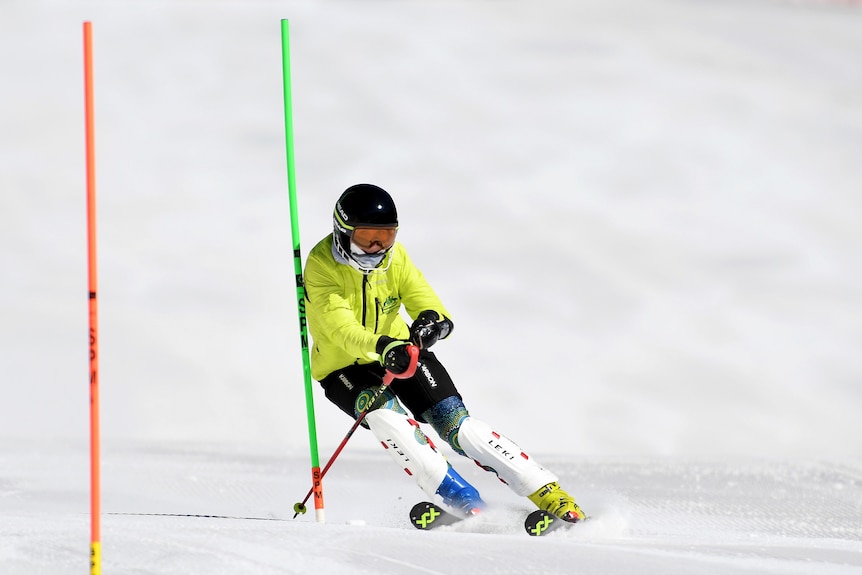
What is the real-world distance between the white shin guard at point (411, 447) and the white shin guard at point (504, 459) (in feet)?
0.58

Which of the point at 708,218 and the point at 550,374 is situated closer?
the point at 550,374

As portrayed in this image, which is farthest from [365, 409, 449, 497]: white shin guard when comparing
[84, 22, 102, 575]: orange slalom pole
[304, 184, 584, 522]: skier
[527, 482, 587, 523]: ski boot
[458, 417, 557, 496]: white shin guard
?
[84, 22, 102, 575]: orange slalom pole

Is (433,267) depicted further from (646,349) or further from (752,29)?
(752,29)

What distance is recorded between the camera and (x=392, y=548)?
158 inches

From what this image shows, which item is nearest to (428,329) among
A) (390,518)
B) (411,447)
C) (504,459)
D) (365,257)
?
(365,257)

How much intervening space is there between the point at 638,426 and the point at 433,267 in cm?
428

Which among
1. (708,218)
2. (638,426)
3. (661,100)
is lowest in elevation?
(638,426)

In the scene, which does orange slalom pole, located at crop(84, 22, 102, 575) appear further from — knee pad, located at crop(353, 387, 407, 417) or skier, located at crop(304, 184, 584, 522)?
knee pad, located at crop(353, 387, 407, 417)

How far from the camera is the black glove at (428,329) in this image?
17.3ft

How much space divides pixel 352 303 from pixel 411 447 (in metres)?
0.78

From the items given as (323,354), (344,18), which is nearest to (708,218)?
(344,18)

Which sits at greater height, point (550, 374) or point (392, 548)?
point (392, 548)

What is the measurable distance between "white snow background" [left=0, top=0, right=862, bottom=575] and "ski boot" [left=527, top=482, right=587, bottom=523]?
112mm

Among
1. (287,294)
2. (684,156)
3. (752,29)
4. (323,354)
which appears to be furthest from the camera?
(752,29)
